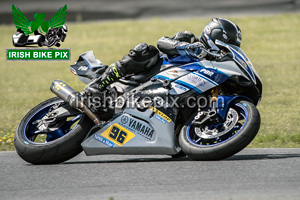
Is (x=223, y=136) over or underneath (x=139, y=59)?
underneath

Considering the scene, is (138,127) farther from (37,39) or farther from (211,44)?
(37,39)

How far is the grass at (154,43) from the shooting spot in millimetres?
8256

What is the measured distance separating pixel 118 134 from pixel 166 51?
97 centimetres

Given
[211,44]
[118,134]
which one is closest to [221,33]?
[211,44]

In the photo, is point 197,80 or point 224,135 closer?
point 224,135

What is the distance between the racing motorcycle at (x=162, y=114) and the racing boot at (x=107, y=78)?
0.07 metres

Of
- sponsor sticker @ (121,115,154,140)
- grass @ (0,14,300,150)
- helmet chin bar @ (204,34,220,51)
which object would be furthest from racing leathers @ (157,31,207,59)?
grass @ (0,14,300,150)

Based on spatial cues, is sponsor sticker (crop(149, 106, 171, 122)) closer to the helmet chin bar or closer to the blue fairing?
the blue fairing

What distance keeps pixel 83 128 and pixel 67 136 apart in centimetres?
20

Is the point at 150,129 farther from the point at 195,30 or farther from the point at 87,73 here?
the point at 195,30

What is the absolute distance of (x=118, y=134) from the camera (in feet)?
18.3

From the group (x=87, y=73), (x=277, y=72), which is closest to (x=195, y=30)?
(x=277, y=72)

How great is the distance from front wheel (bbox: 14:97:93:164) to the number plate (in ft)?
0.78

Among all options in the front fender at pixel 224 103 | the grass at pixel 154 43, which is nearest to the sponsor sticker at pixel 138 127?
the front fender at pixel 224 103
